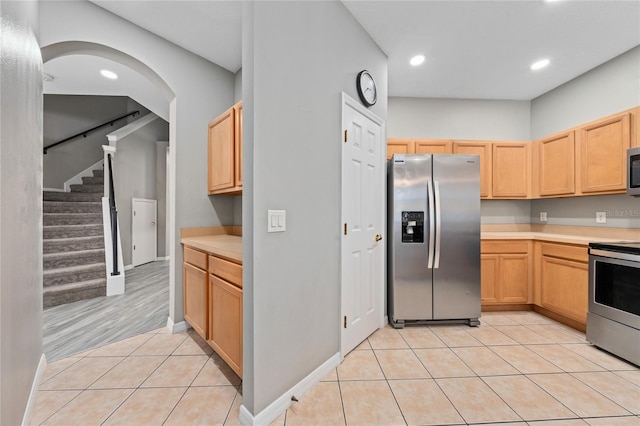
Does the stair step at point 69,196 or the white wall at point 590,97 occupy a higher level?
the white wall at point 590,97

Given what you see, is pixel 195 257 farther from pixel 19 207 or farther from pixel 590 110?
pixel 590 110

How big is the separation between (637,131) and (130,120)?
8933 mm

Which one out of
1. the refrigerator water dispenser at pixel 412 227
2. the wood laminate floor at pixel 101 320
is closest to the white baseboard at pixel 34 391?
the wood laminate floor at pixel 101 320

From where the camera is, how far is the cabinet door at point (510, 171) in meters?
3.61

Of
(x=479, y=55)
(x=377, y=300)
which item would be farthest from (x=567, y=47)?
(x=377, y=300)

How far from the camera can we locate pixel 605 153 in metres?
2.74

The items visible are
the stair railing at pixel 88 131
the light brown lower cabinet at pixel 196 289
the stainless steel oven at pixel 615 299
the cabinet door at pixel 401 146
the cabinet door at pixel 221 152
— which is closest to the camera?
the stainless steel oven at pixel 615 299

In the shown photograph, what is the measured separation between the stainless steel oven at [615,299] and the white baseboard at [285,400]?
2.35 m

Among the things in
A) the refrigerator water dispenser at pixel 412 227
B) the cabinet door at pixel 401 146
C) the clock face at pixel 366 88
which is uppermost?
the clock face at pixel 366 88

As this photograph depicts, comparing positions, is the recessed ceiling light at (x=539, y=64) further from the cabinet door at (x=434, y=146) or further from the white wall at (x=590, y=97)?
the cabinet door at (x=434, y=146)

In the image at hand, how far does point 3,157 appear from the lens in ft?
4.02

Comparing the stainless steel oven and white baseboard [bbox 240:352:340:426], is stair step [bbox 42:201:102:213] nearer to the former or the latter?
white baseboard [bbox 240:352:340:426]

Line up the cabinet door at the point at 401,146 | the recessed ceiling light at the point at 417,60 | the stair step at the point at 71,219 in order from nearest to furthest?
the recessed ceiling light at the point at 417,60 → the cabinet door at the point at 401,146 → the stair step at the point at 71,219

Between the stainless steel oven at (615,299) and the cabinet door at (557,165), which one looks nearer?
the stainless steel oven at (615,299)
